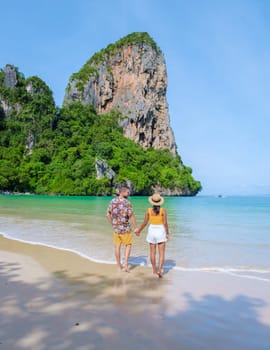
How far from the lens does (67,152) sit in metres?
78.1

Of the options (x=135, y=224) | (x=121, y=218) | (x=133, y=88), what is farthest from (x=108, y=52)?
(x=135, y=224)

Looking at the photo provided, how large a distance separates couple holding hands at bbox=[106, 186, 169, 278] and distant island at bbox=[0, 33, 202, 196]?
61050mm

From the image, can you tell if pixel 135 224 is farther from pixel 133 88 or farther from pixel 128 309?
pixel 133 88

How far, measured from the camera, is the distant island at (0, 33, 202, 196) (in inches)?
2776

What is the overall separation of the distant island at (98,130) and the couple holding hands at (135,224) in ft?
200

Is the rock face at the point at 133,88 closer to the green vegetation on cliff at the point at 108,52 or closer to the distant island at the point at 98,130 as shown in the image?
the green vegetation on cliff at the point at 108,52

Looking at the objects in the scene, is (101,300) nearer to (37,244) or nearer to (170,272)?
(170,272)

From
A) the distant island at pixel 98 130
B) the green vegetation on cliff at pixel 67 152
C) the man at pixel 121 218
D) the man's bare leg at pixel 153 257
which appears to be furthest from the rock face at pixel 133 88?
the man's bare leg at pixel 153 257

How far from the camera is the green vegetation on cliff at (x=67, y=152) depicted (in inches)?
2712

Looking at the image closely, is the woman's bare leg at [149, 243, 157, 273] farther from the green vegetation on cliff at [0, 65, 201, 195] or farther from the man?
the green vegetation on cliff at [0, 65, 201, 195]

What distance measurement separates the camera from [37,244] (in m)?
9.09

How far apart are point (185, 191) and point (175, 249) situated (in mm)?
83283

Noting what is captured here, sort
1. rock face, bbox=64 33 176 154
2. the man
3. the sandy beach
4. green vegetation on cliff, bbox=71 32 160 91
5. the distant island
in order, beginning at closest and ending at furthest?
the sandy beach → the man → the distant island → rock face, bbox=64 33 176 154 → green vegetation on cliff, bbox=71 32 160 91

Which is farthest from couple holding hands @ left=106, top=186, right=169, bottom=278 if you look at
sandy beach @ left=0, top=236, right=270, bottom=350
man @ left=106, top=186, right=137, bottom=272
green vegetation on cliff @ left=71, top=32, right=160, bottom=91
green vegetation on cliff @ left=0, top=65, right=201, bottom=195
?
green vegetation on cliff @ left=71, top=32, right=160, bottom=91
